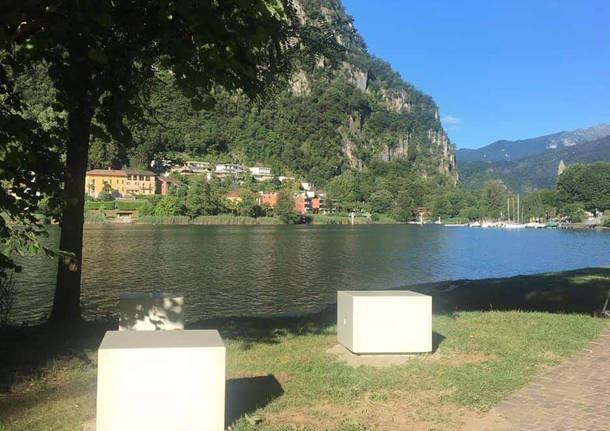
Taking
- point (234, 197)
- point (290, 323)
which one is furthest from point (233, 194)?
point (290, 323)

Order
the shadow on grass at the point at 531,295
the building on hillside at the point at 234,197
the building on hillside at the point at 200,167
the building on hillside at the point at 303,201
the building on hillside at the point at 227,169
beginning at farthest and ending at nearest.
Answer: the building on hillside at the point at 227,169 < the building on hillside at the point at 200,167 < the building on hillside at the point at 303,201 < the building on hillside at the point at 234,197 < the shadow on grass at the point at 531,295

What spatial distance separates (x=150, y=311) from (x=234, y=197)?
108868 millimetres

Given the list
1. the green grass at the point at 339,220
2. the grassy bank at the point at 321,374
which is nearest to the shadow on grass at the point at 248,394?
the grassy bank at the point at 321,374

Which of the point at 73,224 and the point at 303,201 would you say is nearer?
the point at 73,224

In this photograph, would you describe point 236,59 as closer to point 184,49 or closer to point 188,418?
point 184,49

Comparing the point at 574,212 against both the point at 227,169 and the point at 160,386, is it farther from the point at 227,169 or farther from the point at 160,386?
the point at 160,386

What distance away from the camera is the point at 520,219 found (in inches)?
5871

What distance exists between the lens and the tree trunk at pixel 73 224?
852cm

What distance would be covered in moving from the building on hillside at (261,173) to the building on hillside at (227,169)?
3778mm

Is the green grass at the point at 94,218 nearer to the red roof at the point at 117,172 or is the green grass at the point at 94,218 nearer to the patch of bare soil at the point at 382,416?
the red roof at the point at 117,172

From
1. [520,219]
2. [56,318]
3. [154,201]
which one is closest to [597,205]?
[520,219]

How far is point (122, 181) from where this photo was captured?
12419cm

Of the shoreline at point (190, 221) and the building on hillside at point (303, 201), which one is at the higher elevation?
the building on hillside at point (303, 201)

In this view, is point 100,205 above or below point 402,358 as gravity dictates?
above
